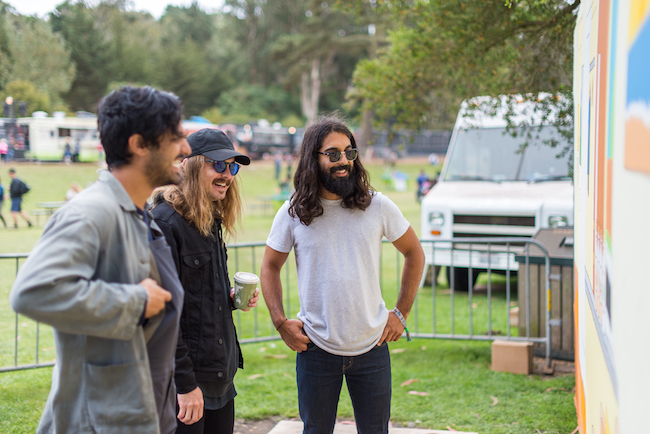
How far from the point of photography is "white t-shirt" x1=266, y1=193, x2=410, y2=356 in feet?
9.14

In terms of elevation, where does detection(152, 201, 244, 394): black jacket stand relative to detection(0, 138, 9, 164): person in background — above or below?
below

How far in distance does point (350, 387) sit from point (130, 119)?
67.7 inches

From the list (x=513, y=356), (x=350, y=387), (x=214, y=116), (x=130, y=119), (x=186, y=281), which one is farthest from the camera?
(x=214, y=116)

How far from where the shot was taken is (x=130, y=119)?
5.73ft

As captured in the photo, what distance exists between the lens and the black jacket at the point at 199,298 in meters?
2.55

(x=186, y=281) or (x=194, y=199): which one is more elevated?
(x=194, y=199)

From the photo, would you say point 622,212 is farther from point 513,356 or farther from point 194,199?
point 513,356

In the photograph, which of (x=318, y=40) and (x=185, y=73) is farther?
(x=185, y=73)

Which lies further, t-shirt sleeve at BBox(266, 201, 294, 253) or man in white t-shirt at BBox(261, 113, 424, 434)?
t-shirt sleeve at BBox(266, 201, 294, 253)

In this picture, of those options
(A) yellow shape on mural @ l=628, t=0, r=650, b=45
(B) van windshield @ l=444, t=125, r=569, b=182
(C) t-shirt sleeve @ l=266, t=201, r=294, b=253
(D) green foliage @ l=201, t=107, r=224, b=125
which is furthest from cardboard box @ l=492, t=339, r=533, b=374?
(D) green foliage @ l=201, t=107, r=224, b=125

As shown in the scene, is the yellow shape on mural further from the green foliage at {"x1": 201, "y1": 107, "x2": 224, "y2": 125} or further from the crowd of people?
the green foliage at {"x1": 201, "y1": 107, "x2": 224, "y2": 125}

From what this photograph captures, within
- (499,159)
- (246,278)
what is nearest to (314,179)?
(246,278)

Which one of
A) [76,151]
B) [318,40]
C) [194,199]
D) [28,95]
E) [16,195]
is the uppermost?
[318,40]

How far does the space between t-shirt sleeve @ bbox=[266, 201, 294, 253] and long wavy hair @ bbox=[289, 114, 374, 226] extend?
54 mm
